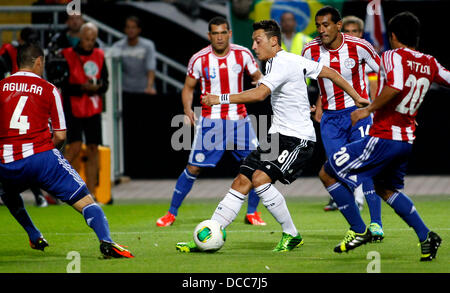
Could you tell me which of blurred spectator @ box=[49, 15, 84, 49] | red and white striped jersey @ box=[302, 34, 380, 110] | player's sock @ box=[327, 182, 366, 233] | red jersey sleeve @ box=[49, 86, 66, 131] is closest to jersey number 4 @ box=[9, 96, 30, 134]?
red jersey sleeve @ box=[49, 86, 66, 131]

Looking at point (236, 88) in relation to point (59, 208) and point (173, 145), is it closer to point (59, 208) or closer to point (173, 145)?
point (59, 208)

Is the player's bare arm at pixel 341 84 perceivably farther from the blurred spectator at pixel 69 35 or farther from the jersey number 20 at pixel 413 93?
the blurred spectator at pixel 69 35

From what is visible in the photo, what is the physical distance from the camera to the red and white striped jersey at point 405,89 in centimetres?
672

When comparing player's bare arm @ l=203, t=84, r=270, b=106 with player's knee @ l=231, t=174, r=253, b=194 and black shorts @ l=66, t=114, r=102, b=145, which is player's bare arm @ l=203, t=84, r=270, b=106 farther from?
black shorts @ l=66, t=114, r=102, b=145

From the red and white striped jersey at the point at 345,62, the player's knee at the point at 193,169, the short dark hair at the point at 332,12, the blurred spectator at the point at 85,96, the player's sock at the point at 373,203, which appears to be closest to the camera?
the player's sock at the point at 373,203

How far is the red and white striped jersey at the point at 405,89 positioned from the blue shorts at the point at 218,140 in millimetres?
2940

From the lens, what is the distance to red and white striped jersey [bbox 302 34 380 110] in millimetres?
8734

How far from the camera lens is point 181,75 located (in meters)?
14.7

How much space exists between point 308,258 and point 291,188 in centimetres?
601

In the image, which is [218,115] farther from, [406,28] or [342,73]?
[406,28]

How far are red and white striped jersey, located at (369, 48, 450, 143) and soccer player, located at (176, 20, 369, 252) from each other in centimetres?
56

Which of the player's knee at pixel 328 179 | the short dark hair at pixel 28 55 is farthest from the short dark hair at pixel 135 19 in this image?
the player's knee at pixel 328 179
